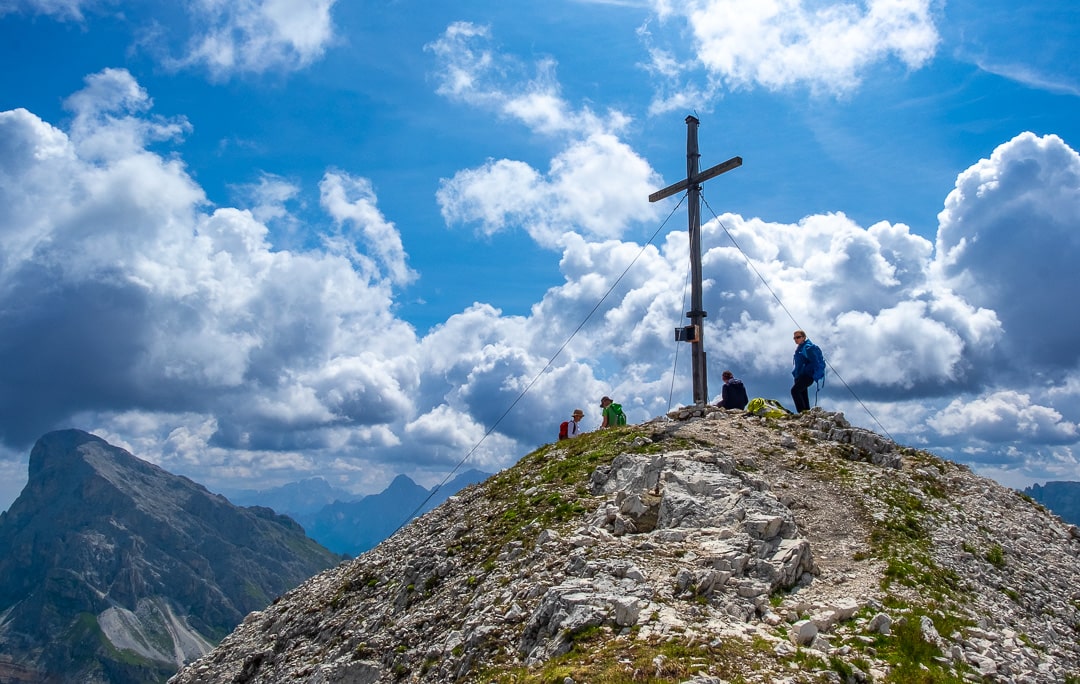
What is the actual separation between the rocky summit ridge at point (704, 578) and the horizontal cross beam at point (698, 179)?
10722 mm

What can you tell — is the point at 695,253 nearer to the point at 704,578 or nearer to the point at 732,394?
the point at 732,394

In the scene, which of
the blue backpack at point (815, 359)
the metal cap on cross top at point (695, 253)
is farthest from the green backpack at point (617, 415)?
the blue backpack at point (815, 359)

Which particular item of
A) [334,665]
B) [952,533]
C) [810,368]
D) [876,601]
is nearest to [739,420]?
[810,368]

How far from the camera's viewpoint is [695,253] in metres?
34.5

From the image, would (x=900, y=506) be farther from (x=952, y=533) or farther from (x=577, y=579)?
(x=577, y=579)

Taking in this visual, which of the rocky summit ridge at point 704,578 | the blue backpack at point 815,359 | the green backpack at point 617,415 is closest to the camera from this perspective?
the rocky summit ridge at point 704,578

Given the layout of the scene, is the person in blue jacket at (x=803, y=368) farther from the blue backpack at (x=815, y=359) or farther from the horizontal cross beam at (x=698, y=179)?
the horizontal cross beam at (x=698, y=179)

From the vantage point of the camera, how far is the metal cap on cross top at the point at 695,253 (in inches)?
1335

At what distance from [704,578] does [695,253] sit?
18640 mm

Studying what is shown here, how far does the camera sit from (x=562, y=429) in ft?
125

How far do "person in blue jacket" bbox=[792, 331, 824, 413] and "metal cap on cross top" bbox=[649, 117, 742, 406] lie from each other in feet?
13.0

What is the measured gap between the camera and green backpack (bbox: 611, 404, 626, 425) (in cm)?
3619

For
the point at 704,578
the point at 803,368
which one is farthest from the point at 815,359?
the point at 704,578

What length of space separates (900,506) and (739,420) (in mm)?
7758
